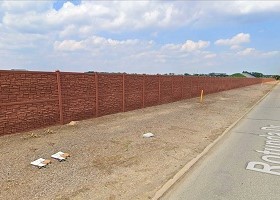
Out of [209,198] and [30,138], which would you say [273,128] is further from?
[30,138]

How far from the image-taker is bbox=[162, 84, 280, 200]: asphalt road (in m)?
5.16

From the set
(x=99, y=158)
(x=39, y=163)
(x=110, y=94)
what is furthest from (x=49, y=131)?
(x=110, y=94)

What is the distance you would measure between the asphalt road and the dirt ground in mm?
498

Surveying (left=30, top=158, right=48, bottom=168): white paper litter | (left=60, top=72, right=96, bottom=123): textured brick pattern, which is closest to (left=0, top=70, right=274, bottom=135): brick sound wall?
(left=60, top=72, right=96, bottom=123): textured brick pattern

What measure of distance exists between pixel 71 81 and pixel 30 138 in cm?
346

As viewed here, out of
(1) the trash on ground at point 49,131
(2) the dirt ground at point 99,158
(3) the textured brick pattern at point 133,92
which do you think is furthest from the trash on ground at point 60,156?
(3) the textured brick pattern at point 133,92

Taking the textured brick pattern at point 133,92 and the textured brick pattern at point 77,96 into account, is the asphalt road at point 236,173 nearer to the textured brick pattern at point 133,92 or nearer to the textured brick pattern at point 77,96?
the textured brick pattern at point 77,96

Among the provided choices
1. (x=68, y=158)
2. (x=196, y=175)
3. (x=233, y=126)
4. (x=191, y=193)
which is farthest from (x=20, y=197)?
(x=233, y=126)

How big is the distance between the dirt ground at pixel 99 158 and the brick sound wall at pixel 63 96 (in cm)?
51

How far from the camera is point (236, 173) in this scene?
20.7ft

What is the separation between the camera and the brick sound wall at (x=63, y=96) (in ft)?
30.5

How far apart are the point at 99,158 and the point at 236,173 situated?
10.7 ft

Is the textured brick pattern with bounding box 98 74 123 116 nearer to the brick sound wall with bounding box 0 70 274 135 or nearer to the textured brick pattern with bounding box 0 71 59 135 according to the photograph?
the brick sound wall with bounding box 0 70 274 135

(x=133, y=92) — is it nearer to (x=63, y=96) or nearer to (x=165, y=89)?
(x=165, y=89)
